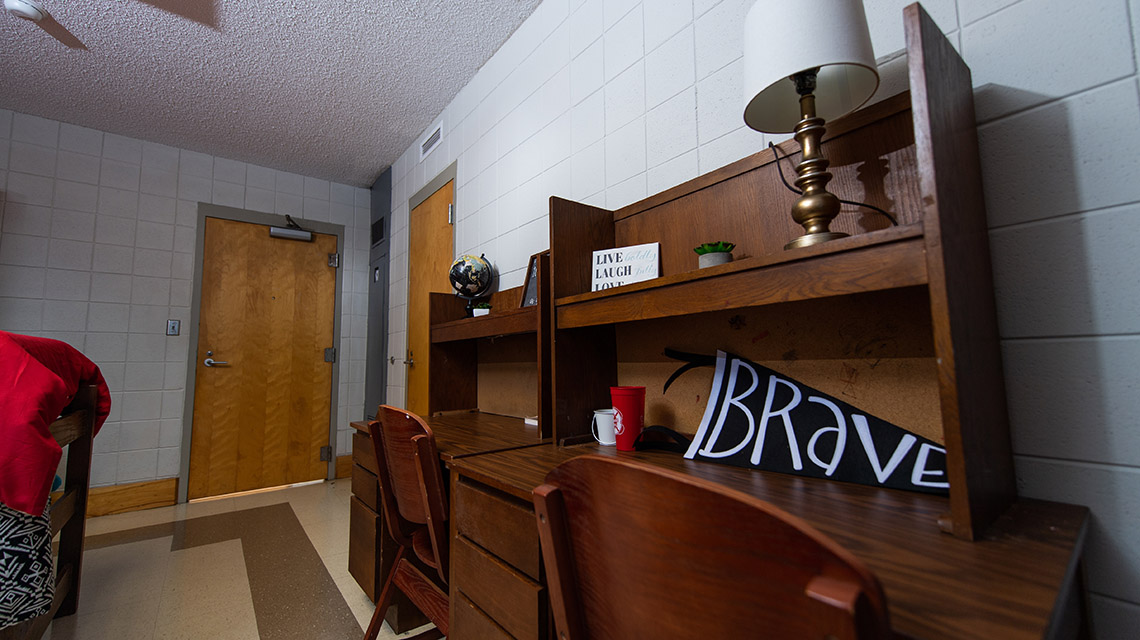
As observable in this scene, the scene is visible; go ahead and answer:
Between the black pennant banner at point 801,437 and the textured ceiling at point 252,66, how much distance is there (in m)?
2.09

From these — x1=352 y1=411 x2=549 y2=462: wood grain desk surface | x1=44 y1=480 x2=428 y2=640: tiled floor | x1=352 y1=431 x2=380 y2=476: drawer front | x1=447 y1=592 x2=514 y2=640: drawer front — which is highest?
x1=352 y1=411 x2=549 y2=462: wood grain desk surface

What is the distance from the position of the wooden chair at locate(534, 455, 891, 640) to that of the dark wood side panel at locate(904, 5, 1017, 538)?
41 centimetres

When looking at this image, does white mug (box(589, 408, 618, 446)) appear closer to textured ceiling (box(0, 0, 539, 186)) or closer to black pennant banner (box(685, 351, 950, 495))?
black pennant banner (box(685, 351, 950, 495))

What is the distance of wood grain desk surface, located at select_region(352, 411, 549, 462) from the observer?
1.27m

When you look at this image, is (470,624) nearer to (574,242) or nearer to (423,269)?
(574,242)

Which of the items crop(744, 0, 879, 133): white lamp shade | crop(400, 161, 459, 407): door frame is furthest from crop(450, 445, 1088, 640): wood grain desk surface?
→ crop(400, 161, 459, 407): door frame

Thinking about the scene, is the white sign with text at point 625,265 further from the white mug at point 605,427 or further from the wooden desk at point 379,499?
the wooden desk at point 379,499

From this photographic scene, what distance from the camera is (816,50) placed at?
791 mm

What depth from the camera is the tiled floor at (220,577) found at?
1.70 m

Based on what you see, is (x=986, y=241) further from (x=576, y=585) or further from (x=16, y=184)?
(x=16, y=184)

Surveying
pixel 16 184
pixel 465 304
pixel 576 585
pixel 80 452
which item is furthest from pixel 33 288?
pixel 576 585

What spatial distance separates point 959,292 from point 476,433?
1.35 meters

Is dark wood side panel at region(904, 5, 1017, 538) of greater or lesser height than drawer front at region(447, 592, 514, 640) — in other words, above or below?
above

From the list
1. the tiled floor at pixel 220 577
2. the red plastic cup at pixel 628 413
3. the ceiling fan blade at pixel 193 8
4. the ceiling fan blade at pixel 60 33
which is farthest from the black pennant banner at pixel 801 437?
the ceiling fan blade at pixel 60 33
